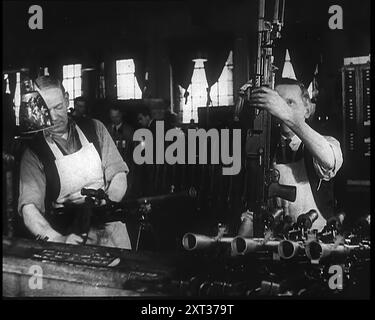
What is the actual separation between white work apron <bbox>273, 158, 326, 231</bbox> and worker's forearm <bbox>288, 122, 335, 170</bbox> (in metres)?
0.09

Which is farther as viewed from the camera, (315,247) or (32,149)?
(32,149)

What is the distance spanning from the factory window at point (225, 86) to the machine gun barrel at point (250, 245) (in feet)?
2.34

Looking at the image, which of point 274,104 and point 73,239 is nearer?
→ point 274,104

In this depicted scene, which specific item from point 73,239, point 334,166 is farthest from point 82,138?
point 334,166

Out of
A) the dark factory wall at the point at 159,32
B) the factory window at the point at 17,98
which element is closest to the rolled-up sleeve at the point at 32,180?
the factory window at the point at 17,98

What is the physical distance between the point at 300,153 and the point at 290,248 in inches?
19.2

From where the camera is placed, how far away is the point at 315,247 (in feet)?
11.1

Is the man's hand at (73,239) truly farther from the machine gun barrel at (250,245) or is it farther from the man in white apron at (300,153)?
the man in white apron at (300,153)

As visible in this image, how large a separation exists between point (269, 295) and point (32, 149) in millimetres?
1485

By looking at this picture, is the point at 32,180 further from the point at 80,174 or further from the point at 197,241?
the point at 197,241

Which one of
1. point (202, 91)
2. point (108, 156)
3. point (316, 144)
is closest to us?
point (316, 144)

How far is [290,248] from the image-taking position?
3377 millimetres
